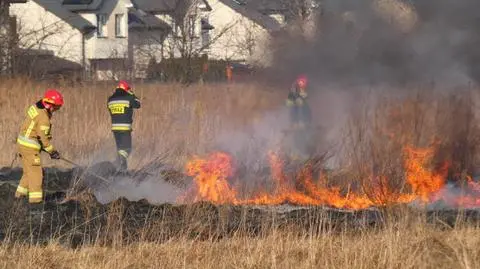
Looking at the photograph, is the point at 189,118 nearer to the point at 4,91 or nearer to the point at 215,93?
the point at 215,93

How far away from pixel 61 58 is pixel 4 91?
26.3 m

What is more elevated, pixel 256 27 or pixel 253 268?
pixel 256 27

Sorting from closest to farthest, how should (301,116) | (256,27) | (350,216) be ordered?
1. (350,216)
2. (301,116)
3. (256,27)

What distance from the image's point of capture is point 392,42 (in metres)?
11.0

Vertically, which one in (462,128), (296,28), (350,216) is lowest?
(350,216)

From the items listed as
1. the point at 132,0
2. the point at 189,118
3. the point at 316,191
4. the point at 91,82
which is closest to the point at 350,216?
the point at 316,191

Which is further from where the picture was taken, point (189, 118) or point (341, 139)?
point (189, 118)

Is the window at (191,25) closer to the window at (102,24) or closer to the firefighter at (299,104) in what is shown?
the window at (102,24)

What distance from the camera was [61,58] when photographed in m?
44.5

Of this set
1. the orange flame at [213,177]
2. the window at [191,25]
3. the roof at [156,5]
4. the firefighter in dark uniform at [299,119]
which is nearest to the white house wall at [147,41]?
the roof at [156,5]

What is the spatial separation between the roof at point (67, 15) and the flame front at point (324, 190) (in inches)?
1480

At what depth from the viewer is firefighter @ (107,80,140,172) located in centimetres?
1415

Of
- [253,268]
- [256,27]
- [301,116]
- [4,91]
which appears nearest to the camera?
[253,268]

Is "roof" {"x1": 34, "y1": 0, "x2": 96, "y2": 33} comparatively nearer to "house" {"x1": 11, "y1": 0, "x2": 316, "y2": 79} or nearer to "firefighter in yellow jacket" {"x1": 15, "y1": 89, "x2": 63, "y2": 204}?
"house" {"x1": 11, "y1": 0, "x2": 316, "y2": 79}
